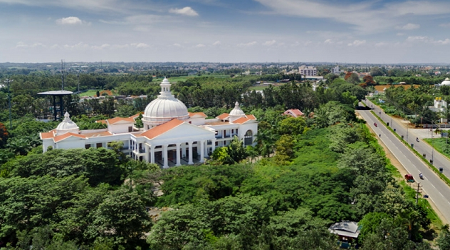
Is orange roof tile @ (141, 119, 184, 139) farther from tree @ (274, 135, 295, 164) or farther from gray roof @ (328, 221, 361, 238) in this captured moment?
gray roof @ (328, 221, 361, 238)

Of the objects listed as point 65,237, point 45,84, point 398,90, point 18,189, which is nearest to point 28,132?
point 18,189

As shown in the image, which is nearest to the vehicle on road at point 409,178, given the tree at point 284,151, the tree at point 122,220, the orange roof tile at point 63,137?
the tree at point 284,151

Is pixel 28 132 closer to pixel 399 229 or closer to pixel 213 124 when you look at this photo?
pixel 213 124

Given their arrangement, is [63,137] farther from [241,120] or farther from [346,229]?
[346,229]

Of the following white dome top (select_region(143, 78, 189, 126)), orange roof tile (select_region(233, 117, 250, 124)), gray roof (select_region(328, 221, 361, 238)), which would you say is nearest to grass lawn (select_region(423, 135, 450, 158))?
orange roof tile (select_region(233, 117, 250, 124))

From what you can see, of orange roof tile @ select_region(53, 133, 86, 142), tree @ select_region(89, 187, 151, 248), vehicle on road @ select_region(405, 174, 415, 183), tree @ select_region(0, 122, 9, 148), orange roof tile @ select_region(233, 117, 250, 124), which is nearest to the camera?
tree @ select_region(89, 187, 151, 248)

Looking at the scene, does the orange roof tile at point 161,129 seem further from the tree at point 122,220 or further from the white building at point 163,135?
the tree at point 122,220

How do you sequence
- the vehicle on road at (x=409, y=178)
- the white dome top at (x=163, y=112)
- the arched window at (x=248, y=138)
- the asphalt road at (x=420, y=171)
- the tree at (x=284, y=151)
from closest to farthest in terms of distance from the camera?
the asphalt road at (x=420, y=171)
the vehicle on road at (x=409, y=178)
the tree at (x=284, y=151)
the white dome top at (x=163, y=112)
the arched window at (x=248, y=138)
